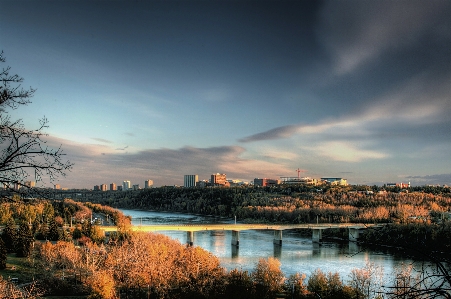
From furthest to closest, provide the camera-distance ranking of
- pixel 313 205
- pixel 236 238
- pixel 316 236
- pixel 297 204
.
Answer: pixel 297 204
pixel 313 205
pixel 316 236
pixel 236 238

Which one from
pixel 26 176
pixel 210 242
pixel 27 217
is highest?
pixel 26 176

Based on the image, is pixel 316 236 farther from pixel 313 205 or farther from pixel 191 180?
pixel 191 180

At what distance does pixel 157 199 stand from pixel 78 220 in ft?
216

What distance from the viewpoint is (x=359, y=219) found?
58.0 m

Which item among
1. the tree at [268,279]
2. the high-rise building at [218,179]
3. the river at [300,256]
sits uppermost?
the high-rise building at [218,179]

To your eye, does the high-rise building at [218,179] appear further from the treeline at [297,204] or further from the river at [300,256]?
the river at [300,256]

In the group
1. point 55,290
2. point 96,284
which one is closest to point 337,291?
point 96,284

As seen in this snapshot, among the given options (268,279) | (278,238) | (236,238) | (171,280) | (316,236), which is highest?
(171,280)

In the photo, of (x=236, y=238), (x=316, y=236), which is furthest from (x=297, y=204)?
(x=236, y=238)

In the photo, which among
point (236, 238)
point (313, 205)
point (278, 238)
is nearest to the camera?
point (236, 238)

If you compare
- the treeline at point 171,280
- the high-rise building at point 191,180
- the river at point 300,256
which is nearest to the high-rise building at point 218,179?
the high-rise building at point 191,180

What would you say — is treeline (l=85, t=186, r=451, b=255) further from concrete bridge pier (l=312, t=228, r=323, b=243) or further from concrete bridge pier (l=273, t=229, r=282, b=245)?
concrete bridge pier (l=273, t=229, r=282, b=245)

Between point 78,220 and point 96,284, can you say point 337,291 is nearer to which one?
point 96,284

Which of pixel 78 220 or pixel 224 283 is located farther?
pixel 78 220
